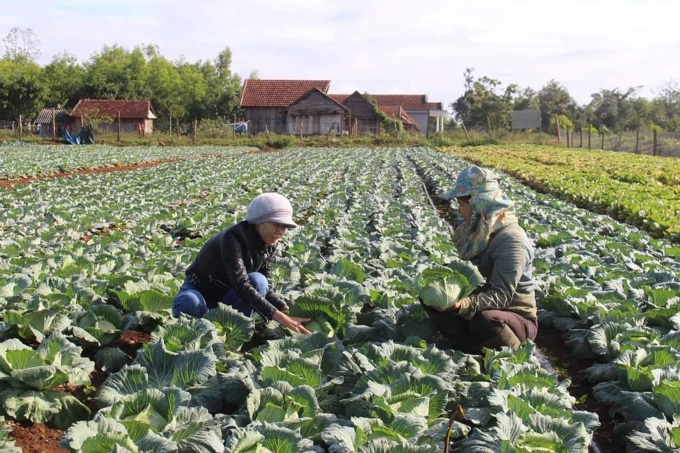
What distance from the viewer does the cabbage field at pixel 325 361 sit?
9.52 ft

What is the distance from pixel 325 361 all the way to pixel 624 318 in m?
2.20

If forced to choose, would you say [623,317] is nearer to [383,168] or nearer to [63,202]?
[63,202]

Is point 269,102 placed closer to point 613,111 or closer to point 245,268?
point 613,111

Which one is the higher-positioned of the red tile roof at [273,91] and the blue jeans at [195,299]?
the red tile roof at [273,91]

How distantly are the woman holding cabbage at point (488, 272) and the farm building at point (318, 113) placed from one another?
45894mm

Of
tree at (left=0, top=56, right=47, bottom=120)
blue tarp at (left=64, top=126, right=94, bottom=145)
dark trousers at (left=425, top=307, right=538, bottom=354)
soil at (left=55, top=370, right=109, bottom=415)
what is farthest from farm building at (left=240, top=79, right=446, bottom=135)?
soil at (left=55, top=370, right=109, bottom=415)

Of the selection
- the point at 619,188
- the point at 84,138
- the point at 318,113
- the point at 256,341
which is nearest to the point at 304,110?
the point at 318,113

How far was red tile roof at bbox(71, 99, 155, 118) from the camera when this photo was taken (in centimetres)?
5519

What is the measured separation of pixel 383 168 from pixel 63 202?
13.1 meters

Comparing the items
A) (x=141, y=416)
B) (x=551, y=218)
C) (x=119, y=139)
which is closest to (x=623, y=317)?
(x=141, y=416)

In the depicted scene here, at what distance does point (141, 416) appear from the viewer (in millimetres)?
2982

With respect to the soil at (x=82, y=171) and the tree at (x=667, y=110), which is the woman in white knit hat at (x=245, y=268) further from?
the tree at (x=667, y=110)

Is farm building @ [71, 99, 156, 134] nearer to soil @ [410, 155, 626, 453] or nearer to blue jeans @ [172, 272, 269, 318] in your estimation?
blue jeans @ [172, 272, 269, 318]

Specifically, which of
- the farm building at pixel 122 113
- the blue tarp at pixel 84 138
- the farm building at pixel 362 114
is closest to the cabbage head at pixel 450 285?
the blue tarp at pixel 84 138
